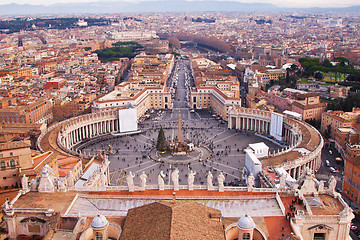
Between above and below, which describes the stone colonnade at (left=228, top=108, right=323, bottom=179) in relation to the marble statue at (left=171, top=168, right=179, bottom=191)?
below

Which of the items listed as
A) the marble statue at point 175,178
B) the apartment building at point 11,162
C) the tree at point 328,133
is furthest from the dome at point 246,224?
the tree at point 328,133

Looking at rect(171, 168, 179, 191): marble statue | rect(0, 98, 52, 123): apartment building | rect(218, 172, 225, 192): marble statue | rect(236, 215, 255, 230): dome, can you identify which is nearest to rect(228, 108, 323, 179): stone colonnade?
rect(218, 172, 225, 192): marble statue

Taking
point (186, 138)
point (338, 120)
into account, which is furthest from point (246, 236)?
point (338, 120)

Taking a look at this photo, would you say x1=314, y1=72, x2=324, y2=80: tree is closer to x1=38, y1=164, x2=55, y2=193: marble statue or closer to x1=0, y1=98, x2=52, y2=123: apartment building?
x1=0, y1=98, x2=52, y2=123: apartment building

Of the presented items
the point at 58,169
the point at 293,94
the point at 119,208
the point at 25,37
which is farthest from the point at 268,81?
the point at 25,37

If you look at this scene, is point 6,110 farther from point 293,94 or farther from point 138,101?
point 293,94

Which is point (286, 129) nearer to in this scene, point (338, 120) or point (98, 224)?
point (338, 120)

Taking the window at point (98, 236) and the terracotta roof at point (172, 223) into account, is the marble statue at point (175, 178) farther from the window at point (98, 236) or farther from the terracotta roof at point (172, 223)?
the window at point (98, 236)
